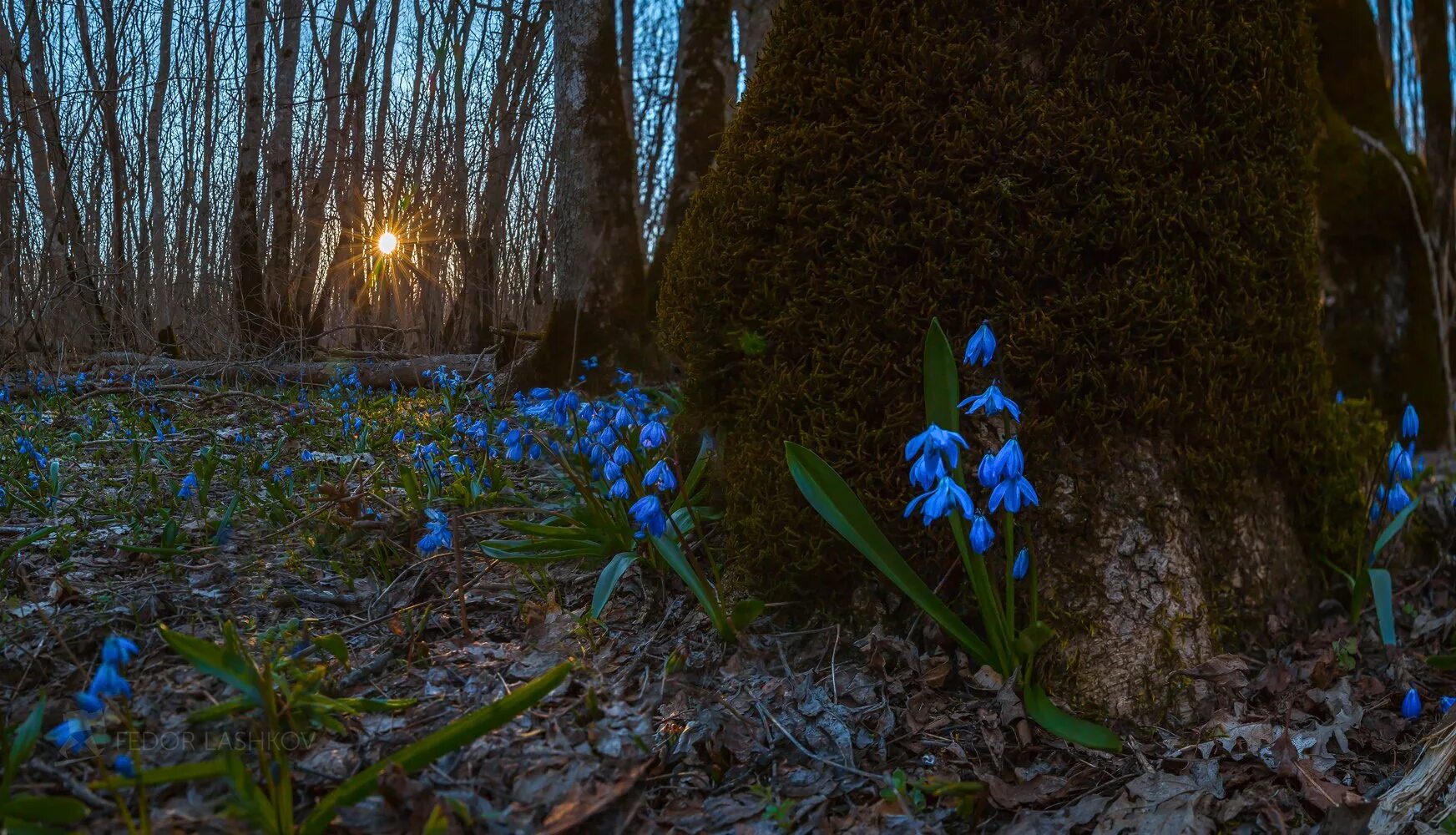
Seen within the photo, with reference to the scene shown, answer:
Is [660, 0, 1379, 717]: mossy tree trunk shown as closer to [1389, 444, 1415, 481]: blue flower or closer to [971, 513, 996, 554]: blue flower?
[971, 513, 996, 554]: blue flower

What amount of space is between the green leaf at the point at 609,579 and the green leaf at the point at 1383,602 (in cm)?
228

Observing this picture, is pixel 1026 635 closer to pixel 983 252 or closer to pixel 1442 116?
pixel 983 252

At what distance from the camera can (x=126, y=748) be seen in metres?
1.71

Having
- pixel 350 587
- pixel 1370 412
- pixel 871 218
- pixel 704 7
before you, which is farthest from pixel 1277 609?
pixel 704 7

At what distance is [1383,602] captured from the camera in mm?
2621

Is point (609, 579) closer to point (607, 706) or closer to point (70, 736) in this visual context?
point (607, 706)

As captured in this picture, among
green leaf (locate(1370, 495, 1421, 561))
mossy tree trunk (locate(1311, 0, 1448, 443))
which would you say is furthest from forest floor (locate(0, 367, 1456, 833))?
mossy tree trunk (locate(1311, 0, 1448, 443))

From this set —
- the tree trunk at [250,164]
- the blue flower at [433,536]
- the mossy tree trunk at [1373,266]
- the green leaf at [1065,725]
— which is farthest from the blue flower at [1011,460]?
the tree trunk at [250,164]

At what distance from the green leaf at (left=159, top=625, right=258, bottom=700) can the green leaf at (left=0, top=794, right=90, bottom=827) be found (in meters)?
0.28

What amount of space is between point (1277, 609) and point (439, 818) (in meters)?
2.51

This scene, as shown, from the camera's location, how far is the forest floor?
1746 mm

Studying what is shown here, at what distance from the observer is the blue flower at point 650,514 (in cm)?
229

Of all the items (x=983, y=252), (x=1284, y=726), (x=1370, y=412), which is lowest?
(x=1284, y=726)

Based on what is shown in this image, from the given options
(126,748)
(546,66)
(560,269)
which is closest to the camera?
(126,748)
